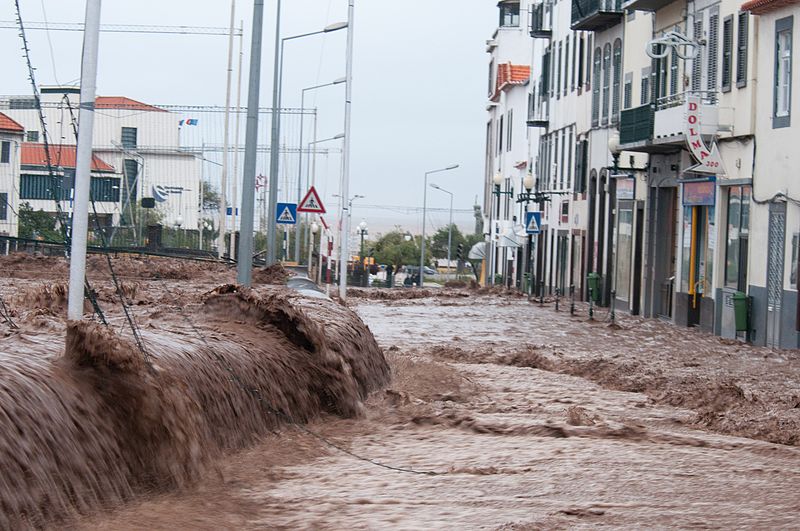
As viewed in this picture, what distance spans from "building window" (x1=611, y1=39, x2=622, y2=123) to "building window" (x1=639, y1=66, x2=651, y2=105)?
3239mm

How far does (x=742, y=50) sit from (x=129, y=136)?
25.5m

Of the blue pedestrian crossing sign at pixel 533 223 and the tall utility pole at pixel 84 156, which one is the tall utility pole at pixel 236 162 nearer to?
the blue pedestrian crossing sign at pixel 533 223

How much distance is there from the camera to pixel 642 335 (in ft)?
97.9

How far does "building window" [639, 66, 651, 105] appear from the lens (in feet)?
124

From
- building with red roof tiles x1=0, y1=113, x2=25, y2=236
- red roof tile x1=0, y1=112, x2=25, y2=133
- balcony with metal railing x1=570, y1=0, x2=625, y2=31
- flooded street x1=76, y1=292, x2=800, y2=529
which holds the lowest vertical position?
flooded street x1=76, y1=292, x2=800, y2=529

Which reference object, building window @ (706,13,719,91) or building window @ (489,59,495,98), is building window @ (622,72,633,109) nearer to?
building window @ (706,13,719,91)

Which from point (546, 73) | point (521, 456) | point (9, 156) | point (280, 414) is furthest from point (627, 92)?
point (521, 456)

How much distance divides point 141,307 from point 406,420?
754 centimetres

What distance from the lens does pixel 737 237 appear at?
29.6 m

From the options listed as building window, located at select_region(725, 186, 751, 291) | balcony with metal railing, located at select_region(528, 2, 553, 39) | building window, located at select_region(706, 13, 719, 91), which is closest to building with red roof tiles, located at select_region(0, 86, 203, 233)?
balcony with metal railing, located at select_region(528, 2, 553, 39)

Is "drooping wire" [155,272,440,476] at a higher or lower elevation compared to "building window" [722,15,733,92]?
lower

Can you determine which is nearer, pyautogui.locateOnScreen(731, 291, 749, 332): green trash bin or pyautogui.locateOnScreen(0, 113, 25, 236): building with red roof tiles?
pyautogui.locateOnScreen(731, 291, 749, 332): green trash bin

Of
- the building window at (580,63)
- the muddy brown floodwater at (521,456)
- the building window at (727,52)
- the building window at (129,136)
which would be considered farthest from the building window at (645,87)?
the building window at (129,136)

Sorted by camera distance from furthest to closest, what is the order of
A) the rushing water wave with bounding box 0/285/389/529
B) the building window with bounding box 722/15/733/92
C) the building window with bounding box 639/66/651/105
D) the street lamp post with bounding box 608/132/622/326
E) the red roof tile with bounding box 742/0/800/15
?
1. the building window with bounding box 639/66/651/105
2. the street lamp post with bounding box 608/132/622/326
3. the building window with bounding box 722/15/733/92
4. the red roof tile with bounding box 742/0/800/15
5. the rushing water wave with bounding box 0/285/389/529
